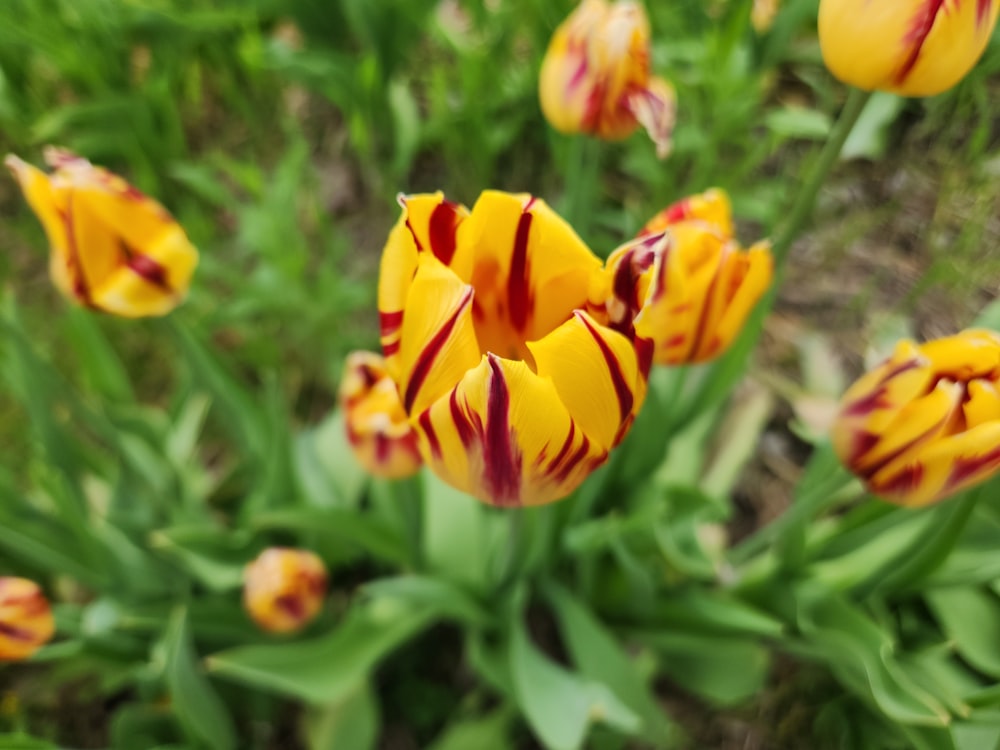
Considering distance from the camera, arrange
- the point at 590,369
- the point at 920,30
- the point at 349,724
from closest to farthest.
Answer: the point at 590,369 → the point at 920,30 → the point at 349,724

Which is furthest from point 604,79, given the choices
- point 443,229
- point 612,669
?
point 612,669

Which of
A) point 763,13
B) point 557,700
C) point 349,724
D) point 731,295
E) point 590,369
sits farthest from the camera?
point 763,13

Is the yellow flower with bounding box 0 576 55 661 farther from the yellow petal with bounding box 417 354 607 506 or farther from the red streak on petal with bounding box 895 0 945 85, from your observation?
the red streak on petal with bounding box 895 0 945 85

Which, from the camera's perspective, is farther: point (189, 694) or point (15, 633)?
point (189, 694)

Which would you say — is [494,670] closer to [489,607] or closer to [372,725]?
[489,607]

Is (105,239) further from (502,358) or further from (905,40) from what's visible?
(905,40)

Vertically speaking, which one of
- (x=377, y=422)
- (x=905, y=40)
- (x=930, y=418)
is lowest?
(x=377, y=422)

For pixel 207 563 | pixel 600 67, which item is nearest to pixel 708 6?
pixel 600 67

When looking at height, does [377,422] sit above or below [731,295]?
below
